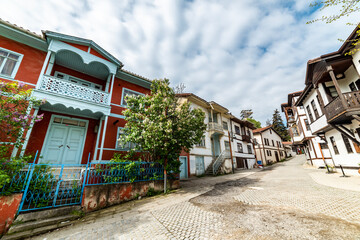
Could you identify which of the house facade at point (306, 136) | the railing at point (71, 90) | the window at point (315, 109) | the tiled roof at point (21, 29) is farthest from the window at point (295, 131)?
the tiled roof at point (21, 29)

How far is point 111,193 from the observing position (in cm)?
617

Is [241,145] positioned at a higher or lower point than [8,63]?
lower

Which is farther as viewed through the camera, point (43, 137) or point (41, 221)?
point (43, 137)

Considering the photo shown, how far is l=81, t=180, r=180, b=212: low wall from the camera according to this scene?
5.57 meters

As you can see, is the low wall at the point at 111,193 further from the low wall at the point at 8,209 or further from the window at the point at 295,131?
the window at the point at 295,131

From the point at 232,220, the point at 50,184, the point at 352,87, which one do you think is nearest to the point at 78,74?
the point at 50,184

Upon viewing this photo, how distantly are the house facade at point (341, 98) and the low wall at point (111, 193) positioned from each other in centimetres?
1239

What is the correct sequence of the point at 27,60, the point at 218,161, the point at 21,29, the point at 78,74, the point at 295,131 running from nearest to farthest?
the point at 21,29, the point at 27,60, the point at 78,74, the point at 218,161, the point at 295,131

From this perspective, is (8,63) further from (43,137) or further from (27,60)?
(43,137)

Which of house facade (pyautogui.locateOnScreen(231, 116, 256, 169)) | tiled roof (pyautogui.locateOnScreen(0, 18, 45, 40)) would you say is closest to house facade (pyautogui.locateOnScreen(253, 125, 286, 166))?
house facade (pyautogui.locateOnScreen(231, 116, 256, 169))

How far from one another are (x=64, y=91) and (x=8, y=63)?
326cm

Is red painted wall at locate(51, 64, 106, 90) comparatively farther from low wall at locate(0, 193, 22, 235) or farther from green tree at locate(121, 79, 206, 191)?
low wall at locate(0, 193, 22, 235)

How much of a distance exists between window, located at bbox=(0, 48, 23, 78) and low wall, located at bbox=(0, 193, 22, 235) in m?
6.83

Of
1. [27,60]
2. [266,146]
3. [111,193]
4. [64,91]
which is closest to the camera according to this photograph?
[111,193]
